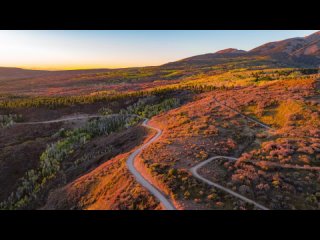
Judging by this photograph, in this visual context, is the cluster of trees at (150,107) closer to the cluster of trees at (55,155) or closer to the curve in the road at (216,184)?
the cluster of trees at (55,155)

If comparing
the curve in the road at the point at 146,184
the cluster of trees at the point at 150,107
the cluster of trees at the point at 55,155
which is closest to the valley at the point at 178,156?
the curve in the road at the point at 146,184

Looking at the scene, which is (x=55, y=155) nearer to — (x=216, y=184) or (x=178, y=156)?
(x=178, y=156)

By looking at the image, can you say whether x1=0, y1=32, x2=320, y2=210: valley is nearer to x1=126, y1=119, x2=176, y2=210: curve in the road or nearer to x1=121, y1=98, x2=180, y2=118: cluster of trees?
x1=126, y1=119, x2=176, y2=210: curve in the road

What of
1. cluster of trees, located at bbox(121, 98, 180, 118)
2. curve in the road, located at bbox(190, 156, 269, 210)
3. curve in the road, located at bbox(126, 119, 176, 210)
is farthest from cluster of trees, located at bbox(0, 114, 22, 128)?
curve in the road, located at bbox(190, 156, 269, 210)

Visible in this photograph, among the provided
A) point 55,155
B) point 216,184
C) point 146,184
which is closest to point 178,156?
point 146,184

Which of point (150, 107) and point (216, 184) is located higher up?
point (150, 107)

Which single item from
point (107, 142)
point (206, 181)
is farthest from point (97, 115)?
point (206, 181)
